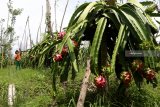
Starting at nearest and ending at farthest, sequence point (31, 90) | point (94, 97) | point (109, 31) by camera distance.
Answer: point (109, 31), point (94, 97), point (31, 90)

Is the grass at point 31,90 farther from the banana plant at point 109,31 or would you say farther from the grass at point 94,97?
the banana plant at point 109,31

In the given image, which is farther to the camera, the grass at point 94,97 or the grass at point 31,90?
the grass at point 31,90

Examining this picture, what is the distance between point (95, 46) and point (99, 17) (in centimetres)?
58

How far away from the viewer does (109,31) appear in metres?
4.51

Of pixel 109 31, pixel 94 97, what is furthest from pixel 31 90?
pixel 109 31

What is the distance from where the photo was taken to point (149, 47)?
12.6ft

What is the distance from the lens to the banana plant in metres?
3.99

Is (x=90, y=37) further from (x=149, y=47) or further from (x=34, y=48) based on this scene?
(x=34, y=48)

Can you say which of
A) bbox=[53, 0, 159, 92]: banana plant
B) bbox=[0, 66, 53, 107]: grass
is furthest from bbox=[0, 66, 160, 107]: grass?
bbox=[53, 0, 159, 92]: banana plant

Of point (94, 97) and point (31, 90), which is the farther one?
point (31, 90)

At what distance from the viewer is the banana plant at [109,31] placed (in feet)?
13.1

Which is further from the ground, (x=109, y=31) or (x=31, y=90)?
(x=109, y=31)

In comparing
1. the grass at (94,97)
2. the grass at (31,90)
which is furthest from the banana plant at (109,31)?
the grass at (31,90)

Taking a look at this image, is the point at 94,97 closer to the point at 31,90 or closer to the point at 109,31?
the point at 109,31
